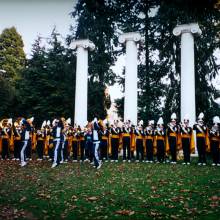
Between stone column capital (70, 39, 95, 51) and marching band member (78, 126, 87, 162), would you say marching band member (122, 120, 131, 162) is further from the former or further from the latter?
stone column capital (70, 39, 95, 51)

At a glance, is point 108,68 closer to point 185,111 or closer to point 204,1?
point 185,111

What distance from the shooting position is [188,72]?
69.7 feet

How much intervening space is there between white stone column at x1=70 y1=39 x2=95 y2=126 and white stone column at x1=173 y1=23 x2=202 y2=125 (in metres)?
7.25

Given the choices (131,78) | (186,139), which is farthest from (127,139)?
(131,78)

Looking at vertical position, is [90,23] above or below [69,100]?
above

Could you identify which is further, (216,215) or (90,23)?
(90,23)

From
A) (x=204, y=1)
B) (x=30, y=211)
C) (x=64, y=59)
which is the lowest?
(x=30, y=211)

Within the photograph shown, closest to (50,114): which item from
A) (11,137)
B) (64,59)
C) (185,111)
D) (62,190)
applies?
(64,59)

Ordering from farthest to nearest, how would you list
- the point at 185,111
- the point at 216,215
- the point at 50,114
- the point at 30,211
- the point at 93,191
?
the point at 50,114, the point at 185,111, the point at 93,191, the point at 30,211, the point at 216,215

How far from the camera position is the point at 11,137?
21.8 m

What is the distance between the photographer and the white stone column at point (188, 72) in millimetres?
20969

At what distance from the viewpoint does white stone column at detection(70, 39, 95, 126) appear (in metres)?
24.5

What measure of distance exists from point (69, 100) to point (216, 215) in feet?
74.7

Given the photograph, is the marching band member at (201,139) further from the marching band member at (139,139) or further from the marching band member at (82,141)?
the marching band member at (82,141)
